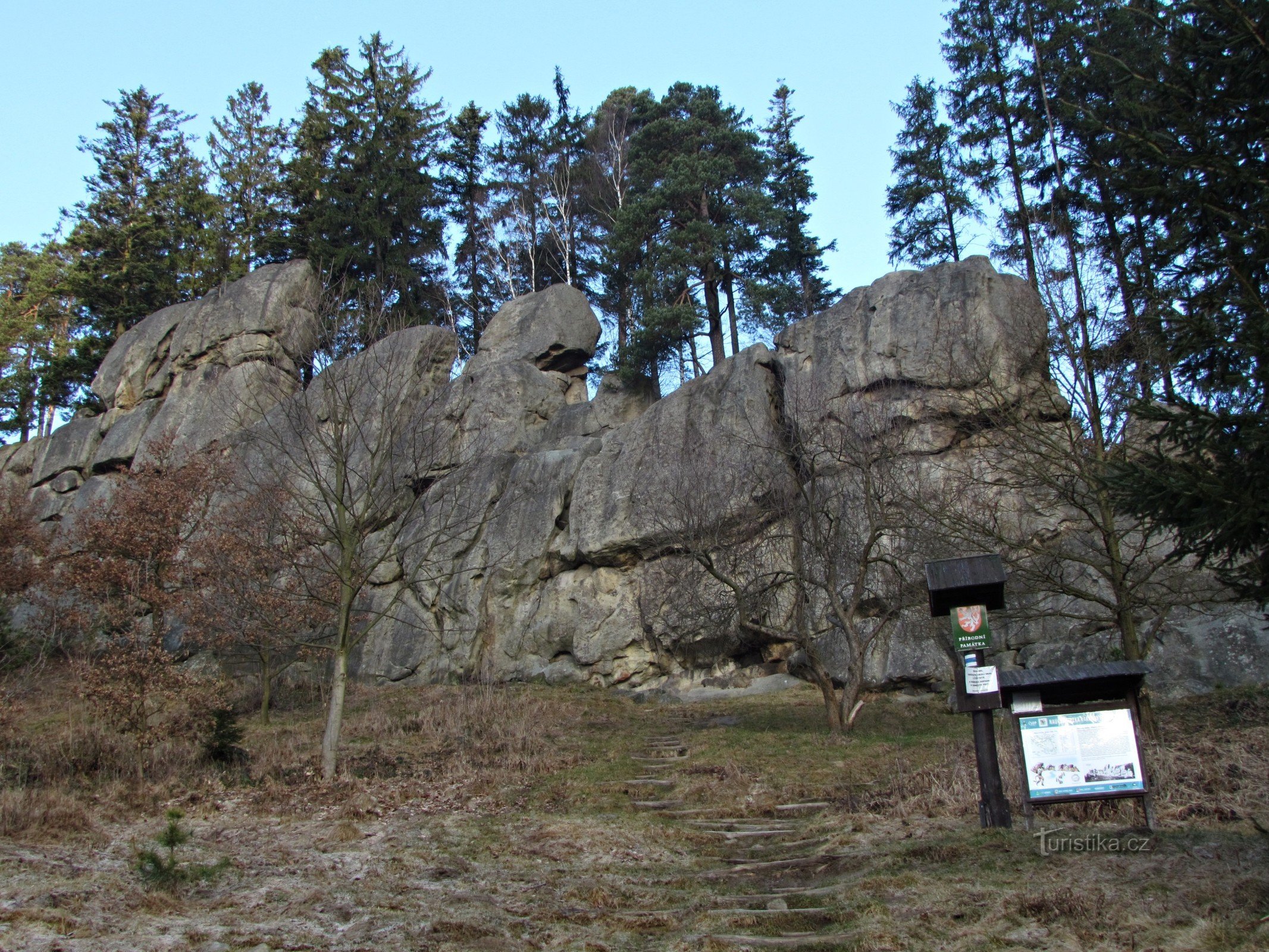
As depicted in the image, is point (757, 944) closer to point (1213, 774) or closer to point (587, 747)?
point (1213, 774)

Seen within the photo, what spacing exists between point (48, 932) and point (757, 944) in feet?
15.0

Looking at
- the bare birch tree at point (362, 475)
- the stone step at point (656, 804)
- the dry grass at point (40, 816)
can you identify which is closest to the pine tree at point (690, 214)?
the bare birch tree at point (362, 475)

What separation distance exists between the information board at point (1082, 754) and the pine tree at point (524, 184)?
3710 centimetres

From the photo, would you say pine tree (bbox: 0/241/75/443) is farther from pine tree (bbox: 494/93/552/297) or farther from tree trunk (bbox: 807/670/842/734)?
tree trunk (bbox: 807/670/842/734)

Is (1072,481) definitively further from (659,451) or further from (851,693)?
(659,451)

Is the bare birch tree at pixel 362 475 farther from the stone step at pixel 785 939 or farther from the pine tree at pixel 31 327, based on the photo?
the pine tree at pixel 31 327

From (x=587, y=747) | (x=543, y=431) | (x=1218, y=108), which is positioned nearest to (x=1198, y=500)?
(x=1218, y=108)

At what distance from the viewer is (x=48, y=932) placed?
6012 millimetres

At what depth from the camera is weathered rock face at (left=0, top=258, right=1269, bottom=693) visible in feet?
67.8

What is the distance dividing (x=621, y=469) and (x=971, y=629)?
62.7 ft

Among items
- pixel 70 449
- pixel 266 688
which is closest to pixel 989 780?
pixel 266 688

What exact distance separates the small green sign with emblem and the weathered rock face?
9.47 m

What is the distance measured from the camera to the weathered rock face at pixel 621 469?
20.7 meters

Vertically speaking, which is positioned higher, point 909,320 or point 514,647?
point 909,320
